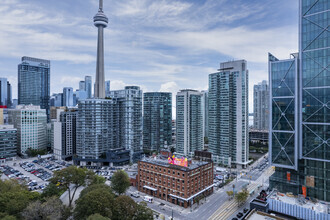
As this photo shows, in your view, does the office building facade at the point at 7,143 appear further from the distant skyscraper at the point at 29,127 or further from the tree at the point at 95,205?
the tree at the point at 95,205

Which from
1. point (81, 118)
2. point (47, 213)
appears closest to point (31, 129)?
point (81, 118)

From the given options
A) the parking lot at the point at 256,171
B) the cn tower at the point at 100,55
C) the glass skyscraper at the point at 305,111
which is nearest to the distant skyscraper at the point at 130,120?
the cn tower at the point at 100,55

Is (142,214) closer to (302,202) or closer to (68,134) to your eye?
(302,202)

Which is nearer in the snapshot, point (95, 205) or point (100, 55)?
point (95, 205)

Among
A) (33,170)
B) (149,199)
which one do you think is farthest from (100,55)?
(149,199)

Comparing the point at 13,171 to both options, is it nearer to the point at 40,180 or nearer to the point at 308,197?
the point at 40,180

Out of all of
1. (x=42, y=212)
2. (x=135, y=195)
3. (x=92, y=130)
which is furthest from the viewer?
(x=92, y=130)
